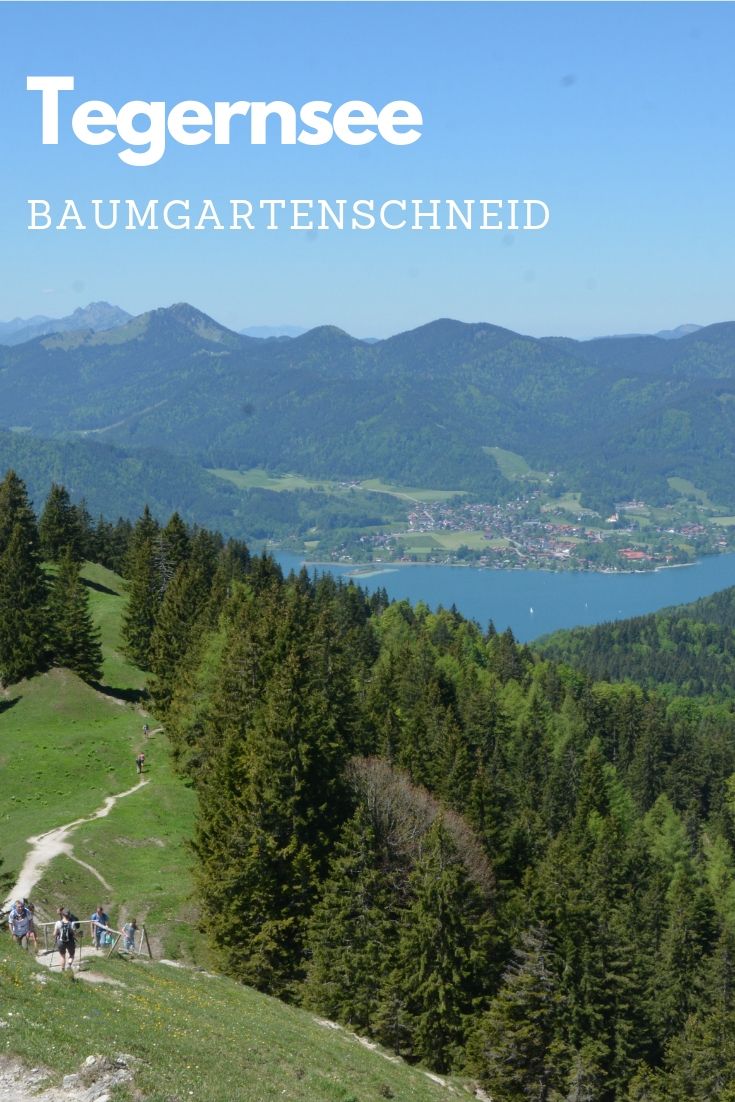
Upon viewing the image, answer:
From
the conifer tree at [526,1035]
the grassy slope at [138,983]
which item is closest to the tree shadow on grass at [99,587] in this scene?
the grassy slope at [138,983]

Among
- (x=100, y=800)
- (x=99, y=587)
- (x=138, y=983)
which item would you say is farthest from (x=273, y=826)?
(x=99, y=587)

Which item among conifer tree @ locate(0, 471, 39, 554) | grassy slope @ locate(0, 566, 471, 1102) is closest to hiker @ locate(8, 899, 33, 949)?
grassy slope @ locate(0, 566, 471, 1102)

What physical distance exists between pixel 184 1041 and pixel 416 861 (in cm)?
2170

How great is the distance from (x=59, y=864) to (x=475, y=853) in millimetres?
20111

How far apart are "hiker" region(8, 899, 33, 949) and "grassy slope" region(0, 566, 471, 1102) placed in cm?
50

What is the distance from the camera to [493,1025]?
46656mm

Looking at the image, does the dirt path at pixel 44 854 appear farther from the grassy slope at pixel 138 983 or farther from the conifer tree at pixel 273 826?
the conifer tree at pixel 273 826

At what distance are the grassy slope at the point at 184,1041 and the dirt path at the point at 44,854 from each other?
1181 centimetres

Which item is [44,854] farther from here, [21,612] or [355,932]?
[21,612]

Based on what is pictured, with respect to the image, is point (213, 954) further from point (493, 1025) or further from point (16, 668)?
point (16, 668)

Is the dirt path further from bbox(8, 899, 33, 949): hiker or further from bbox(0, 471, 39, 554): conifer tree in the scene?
bbox(0, 471, 39, 554): conifer tree

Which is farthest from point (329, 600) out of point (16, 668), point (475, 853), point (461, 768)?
point (475, 853)

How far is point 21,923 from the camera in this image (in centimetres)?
3825

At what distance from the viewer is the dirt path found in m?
50.2
